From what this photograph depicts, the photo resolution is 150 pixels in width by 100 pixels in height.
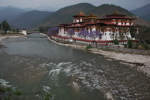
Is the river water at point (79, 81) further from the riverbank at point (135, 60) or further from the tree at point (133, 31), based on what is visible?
the tree at point (133, 31)

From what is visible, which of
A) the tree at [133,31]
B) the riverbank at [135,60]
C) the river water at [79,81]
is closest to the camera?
the river water at [79,81]

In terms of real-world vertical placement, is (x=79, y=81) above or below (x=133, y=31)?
below

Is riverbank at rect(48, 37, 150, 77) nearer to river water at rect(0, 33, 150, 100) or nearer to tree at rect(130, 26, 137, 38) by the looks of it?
river water at rect(0, 33, 150, 100)

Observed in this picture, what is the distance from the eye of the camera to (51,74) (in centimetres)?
2473

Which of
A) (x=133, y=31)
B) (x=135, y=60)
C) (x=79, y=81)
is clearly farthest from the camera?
(x=133, y=31)

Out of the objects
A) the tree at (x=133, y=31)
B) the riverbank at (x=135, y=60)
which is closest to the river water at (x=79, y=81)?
the riverbank at (x=135, y=60)

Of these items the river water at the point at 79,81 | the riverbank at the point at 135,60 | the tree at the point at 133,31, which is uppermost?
the tree at the point at 133,31

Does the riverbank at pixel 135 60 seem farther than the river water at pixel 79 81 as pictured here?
Yes

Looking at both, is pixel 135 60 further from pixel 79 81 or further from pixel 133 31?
pixel 133 31

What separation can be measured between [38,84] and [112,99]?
9101 mm

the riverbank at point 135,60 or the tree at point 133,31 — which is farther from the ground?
the tree at point 133,31

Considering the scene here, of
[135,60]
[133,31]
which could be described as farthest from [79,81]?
[133,31]

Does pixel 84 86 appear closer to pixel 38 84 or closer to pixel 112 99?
pixel 112 99

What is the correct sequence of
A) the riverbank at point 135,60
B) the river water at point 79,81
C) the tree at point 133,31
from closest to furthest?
the river water at point 79,81, the riverbank at point 135,60, the tree at point 133,31
